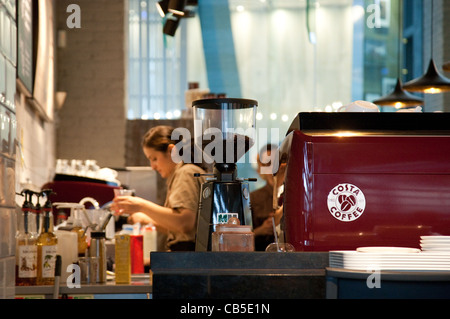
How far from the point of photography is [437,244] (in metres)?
1.59

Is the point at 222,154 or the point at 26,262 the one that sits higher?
the point at 222,154

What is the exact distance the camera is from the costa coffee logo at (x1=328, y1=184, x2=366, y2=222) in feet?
6.19

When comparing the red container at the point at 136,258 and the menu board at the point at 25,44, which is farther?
the menu board at the point at 25,44

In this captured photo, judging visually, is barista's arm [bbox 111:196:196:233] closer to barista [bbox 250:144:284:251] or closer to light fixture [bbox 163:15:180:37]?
barista [bbox 250:144:284:251]

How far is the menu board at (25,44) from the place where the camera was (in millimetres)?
→ 3604

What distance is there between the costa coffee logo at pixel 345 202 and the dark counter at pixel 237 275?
390mm

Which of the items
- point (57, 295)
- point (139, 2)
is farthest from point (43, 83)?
point (57, 295)

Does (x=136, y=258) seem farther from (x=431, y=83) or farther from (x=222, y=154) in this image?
(x=431, y=83)

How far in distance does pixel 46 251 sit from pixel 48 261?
0.04m

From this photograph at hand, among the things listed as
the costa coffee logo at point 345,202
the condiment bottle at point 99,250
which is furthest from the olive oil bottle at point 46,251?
the costa coffee logo at point 345,202

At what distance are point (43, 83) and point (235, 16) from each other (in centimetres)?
304

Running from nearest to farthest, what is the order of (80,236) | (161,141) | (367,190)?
(367,190) → (80,236) → (161,141)

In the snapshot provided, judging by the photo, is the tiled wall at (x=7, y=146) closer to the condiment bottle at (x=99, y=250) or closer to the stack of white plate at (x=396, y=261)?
the stack of white plate at (x=396, y=261)

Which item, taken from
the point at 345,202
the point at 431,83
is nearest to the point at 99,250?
the point at 345,202
